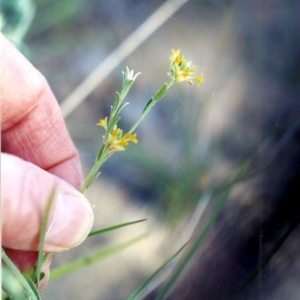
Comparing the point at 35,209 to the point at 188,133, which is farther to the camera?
Answer: the point at 188,133

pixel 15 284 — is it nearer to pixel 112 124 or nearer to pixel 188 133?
pixel 112 124

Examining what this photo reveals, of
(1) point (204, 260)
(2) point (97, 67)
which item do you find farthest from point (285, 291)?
(2) point (97, 67)

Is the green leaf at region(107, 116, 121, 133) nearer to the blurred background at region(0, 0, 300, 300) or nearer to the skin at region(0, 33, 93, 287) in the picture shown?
the skin at region(0, 33, 93, 287)

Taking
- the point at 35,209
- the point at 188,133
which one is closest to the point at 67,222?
the point at 35,209

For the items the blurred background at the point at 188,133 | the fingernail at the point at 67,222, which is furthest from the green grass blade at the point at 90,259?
the blurred background at the point at 188,133

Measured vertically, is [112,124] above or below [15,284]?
above

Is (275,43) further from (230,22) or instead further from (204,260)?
(204,260)
